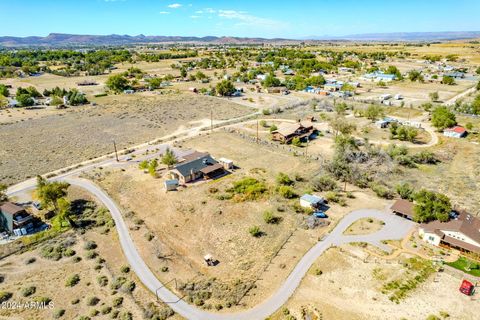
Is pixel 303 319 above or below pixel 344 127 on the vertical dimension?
below

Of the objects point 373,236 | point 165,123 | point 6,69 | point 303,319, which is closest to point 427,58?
point 165,123

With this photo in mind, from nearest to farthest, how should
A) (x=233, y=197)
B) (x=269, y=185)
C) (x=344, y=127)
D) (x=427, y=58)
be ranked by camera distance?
(x=233, y=197) → (x=269, y=185) → (x=344, y=127) → (x=427, y=58)

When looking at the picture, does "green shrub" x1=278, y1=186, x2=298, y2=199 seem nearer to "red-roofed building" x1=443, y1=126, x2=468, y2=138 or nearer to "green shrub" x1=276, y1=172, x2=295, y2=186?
"green shrub" x1=276, y1=172, x2=295, y2=186

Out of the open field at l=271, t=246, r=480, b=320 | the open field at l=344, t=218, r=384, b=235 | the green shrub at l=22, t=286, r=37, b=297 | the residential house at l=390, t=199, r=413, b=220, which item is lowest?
the open field at l=271, t=246, r=480, b=320

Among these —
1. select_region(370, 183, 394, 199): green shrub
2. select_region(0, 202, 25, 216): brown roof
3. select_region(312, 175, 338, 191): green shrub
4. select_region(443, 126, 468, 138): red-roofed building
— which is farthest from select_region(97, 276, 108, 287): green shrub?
select_region(443, 126, 468, 138): red-roofed building

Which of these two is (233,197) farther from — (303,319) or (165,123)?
(165,123)

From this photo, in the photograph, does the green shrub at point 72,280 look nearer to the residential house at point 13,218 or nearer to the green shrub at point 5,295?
the green shrub at point 5,295

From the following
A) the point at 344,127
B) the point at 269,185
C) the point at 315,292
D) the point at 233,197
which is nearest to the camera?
the point at 315,292
